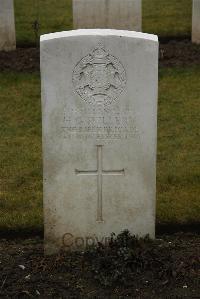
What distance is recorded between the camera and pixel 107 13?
468 inches

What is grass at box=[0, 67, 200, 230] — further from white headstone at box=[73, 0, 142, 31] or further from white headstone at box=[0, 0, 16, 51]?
white headstone at box=[73, 0, 142, 31]

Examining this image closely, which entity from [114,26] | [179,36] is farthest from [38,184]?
[179,36]

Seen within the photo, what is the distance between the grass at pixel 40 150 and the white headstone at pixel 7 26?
1215mm

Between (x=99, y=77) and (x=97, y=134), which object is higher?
(x=99, y=77)

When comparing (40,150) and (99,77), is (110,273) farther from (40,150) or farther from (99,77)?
(40,150)

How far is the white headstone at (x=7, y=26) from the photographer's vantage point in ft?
37.2

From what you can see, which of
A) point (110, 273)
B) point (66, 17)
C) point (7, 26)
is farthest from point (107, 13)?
point (110, 273)

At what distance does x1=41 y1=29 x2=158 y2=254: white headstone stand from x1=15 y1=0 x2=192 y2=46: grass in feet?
25.1

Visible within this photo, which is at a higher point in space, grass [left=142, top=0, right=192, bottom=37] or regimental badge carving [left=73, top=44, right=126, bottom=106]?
grass [left=142, top=0, right=192, bottom=37]

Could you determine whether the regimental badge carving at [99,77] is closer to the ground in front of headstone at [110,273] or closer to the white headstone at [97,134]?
the white headstone at [97,134]

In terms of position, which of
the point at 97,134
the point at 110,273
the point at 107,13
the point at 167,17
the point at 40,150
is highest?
the point at 167,17

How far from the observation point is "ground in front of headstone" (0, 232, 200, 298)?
185 inches

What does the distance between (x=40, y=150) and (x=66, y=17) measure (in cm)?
686

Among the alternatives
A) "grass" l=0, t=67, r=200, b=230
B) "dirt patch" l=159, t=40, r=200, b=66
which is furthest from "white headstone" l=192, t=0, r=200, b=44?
"grass" l=0, t=67, r=200, b=230
